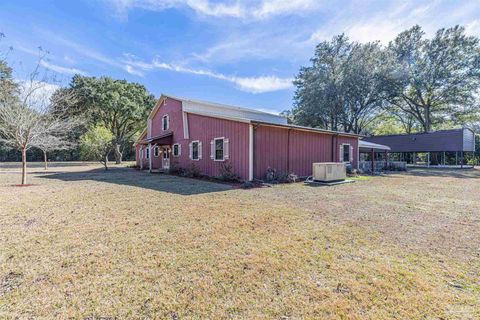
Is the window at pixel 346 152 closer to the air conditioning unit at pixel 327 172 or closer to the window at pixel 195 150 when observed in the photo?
the air conditioning unit at pixel 327 172

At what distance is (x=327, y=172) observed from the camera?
11.2 metres

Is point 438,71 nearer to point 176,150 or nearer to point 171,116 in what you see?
point 171,116

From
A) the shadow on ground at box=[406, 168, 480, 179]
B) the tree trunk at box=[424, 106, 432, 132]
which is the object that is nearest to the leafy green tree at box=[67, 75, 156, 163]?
the shadow on ground at box=[406, 168, 480, 179]

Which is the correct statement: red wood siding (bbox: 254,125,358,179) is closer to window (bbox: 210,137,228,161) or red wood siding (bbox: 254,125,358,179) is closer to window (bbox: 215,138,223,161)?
window (bbox: 210,137,228,161)

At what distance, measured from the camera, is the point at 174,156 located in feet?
59.2

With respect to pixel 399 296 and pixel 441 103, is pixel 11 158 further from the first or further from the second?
pixel 441 103

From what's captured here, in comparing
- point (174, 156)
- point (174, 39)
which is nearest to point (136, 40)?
point (174, 39)

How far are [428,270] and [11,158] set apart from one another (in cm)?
5365

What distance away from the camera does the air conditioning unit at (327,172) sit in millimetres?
11242

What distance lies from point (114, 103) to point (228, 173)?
23.5 metres

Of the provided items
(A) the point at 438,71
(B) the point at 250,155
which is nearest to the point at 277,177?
(B) the point at 250,155

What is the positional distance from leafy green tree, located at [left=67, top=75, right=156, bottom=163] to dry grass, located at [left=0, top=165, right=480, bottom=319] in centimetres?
2613

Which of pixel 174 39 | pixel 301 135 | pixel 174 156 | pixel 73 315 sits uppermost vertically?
pixel 174 39

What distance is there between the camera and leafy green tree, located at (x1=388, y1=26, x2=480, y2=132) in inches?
1016
